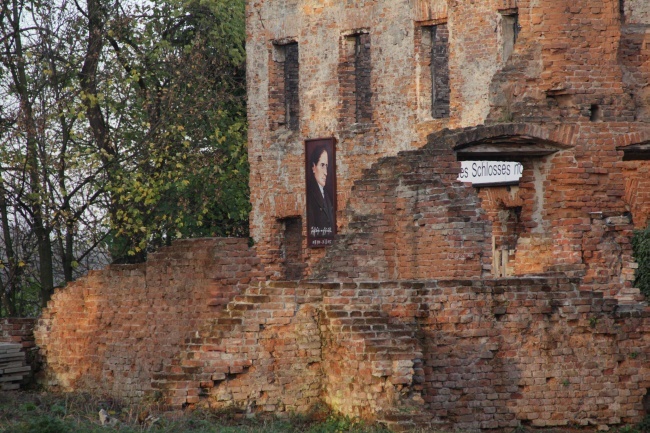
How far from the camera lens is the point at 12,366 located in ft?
57.7

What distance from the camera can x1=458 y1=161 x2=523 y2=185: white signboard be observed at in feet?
75.9

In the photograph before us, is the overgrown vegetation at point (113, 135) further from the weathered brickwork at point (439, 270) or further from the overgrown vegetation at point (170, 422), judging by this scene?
the overgrown vegetation at point (170, 422)

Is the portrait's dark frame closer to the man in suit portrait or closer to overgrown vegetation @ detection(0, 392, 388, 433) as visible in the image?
the man in suit portrait

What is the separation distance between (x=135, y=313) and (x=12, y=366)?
2.57m

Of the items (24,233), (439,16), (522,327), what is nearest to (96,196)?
(24,233)

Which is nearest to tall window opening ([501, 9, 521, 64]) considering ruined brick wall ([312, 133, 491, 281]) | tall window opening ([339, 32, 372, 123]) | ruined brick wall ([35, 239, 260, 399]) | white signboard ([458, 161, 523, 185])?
white signboard ([458, 161, 523, 185])

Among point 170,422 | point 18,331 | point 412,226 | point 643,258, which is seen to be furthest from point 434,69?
point 170,422

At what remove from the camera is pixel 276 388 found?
1240cm

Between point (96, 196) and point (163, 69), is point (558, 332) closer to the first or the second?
point (96, 196)

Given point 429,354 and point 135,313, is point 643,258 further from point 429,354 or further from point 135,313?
point 135,313

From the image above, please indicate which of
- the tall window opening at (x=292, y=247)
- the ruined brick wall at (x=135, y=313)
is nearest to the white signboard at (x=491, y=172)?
the tall window opening at (x=292, y=247)

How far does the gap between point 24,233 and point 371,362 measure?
1264 centimetres

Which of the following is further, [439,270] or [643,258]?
[643,258]

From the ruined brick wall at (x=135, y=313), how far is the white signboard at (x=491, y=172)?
29.8 feet
